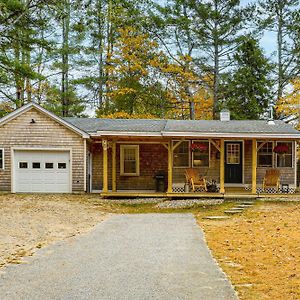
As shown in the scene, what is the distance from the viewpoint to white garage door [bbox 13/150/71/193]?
61.9 feet

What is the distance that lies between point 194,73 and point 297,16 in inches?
304

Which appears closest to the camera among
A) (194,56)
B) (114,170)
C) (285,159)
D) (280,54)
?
(114,170)

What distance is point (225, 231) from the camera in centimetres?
950

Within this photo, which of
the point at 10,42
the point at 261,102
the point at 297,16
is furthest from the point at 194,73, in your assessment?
the point at 10,42

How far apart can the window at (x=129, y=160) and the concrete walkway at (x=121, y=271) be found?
33.0 ft

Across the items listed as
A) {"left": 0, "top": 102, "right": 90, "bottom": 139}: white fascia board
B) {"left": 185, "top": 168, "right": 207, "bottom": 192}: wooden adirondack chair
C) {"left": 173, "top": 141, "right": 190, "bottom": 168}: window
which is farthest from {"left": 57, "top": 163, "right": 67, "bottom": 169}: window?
{"left": 185, "top": 168, "right": 207, "bottom": 192}: wooden adirondack chair

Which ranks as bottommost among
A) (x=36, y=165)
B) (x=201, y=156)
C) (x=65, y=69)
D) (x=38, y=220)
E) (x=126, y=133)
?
(x=38, y=220)

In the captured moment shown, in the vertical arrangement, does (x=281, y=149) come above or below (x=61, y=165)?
above

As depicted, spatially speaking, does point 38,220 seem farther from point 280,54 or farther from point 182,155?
point 280,54

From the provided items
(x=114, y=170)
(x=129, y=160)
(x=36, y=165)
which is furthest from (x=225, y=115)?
(x=36, y=165)

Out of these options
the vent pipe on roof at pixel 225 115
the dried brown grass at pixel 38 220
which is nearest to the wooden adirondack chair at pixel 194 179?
the dried brown grass at pixel 38 220

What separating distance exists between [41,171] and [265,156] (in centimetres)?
1044

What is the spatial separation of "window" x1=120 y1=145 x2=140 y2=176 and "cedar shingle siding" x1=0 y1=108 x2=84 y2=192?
73.6 inches

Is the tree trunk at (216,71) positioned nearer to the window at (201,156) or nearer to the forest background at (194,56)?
the forest background at (194,56)
